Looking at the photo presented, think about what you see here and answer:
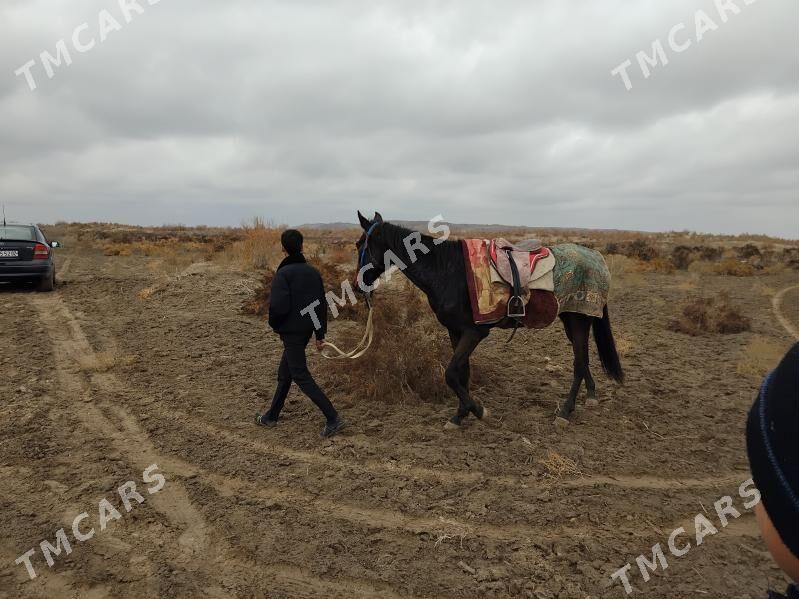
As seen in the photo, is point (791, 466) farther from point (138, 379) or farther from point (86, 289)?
point (86, 289)

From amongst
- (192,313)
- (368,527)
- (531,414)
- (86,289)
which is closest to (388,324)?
(531,414)

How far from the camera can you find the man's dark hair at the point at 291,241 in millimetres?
5016

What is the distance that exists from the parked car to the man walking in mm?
10452

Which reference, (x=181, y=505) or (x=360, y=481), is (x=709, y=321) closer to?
(x=360, y=481)

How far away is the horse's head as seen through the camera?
5.40 m

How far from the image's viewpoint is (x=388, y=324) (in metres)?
7.01

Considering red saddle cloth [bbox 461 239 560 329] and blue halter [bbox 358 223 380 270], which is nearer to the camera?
red saddle cloth [bbox 461 239 560 329]

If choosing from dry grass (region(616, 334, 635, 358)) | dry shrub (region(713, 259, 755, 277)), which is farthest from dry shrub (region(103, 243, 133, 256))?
dry shrub (region(713, 259, 755, 277))

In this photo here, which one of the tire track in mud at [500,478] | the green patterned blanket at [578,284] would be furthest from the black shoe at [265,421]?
the green patterned blanket at [578,284]

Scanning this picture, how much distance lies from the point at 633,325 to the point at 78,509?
1040 cm

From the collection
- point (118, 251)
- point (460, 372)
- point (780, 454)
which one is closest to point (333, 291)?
point (460, 372)

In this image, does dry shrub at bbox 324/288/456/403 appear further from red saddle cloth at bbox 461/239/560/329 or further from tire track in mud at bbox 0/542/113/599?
tire track in mud at bbox 0/542/113/599

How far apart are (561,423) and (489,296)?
1707mm

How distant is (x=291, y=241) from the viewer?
16.5 feet
